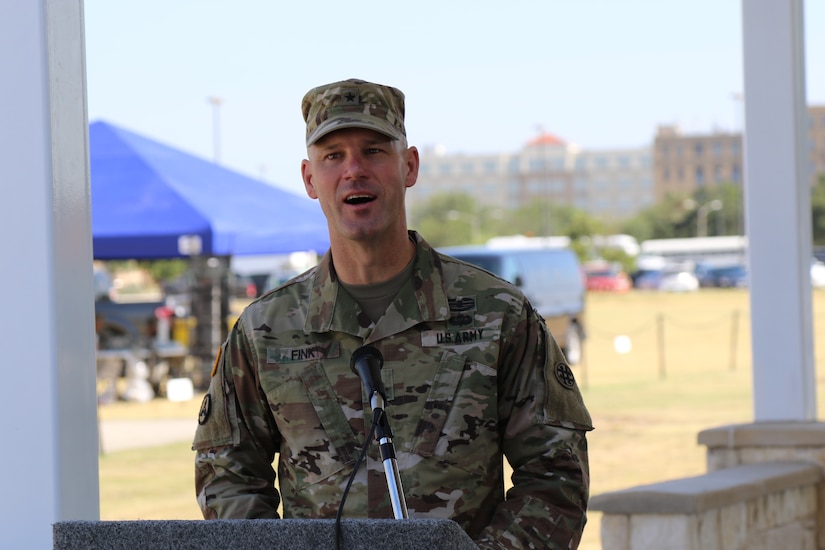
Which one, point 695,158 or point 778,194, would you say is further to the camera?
point 695,158

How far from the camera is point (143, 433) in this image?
510 inches

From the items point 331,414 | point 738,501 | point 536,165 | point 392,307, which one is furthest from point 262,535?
point 536,165

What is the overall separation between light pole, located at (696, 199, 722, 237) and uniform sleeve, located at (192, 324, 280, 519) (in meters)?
99.6

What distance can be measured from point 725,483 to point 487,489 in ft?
9.28

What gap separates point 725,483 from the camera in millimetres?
4891

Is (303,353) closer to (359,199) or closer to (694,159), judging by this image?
(359,199)

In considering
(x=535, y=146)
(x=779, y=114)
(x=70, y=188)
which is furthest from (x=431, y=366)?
(x=535, y=146)

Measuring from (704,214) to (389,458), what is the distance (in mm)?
100656

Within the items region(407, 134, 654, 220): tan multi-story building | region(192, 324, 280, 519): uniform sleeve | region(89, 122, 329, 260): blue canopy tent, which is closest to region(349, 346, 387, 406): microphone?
region(192, 324, 280, 519): uniform sleeve

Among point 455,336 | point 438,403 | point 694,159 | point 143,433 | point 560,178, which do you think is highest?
point 694,159

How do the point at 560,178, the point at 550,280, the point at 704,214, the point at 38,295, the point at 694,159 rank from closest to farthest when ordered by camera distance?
1. the point at 38,295
2. the point at 550,280
3. the point at 704,214
4. the point at 694,159
5. the point at 560,178

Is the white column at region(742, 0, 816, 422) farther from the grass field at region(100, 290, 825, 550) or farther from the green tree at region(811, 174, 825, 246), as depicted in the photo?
A: the green tree at region(811, 174, 825, 246)

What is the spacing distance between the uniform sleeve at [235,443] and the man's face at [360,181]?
0.34 metres

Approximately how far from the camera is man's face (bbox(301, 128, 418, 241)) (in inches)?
89.5
